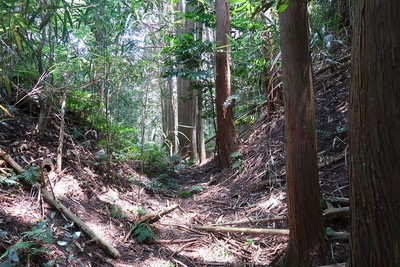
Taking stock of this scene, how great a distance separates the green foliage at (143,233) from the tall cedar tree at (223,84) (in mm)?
3182

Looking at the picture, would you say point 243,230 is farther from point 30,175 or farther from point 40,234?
point 30,175

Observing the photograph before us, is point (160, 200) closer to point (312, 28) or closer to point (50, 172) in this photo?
point (50, 172)

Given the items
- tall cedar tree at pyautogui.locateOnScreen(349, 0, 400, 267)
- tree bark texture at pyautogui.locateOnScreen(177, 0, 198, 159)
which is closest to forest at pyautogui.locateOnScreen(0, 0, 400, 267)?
tall cedar tree at pyautogui.locateOnScreen(349, 0, 400, 267)

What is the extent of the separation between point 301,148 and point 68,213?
2341 mm

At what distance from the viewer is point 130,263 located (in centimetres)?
317

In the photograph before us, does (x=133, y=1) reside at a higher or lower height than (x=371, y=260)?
higher

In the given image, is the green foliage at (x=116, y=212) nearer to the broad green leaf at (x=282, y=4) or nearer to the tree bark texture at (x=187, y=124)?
the broad green leaf at (x=282, y=4)

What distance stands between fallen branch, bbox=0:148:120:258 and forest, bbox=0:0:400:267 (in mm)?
12

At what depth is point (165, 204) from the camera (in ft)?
16.5

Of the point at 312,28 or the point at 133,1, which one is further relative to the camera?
the point at 133,1

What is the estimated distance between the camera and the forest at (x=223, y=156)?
67.0 inches

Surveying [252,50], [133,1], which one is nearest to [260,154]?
[252,50]

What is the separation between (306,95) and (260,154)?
9.81 feet

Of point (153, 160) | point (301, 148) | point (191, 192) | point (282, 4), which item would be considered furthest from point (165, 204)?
point (282, 4)
